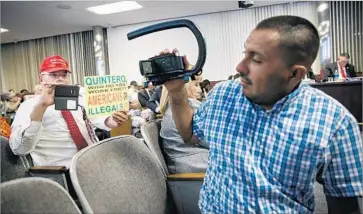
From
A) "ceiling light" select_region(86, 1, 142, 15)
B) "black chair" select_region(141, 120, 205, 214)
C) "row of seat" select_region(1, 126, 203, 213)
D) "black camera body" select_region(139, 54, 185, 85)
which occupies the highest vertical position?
"ceiling light" select_region(86, 1, 142, 15)

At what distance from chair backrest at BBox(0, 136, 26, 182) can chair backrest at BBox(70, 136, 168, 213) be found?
84 cm

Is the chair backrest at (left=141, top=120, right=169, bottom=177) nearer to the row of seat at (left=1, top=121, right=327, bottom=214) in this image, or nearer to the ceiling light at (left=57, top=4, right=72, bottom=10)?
the row of seat at (left=1, top=121, right=327, bottom=214)

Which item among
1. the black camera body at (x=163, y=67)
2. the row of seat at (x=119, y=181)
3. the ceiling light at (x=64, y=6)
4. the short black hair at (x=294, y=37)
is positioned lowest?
the row of seat at (x=119, y=181)

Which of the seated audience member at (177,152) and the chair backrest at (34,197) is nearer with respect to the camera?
the chair backrest at (34,197)

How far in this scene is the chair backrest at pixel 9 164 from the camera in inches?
63.6

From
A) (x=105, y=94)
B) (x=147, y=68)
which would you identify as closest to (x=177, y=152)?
(x=105, y=94)

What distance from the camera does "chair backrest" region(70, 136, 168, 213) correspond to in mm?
897

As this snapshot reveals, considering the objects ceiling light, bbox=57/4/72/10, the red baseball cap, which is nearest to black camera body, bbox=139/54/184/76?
the red baseball cap

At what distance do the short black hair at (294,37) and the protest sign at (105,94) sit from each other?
83 cm

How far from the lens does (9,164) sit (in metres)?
1.65

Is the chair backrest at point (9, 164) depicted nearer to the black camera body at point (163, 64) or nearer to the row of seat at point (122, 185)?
the row of seat at point (122, 185)

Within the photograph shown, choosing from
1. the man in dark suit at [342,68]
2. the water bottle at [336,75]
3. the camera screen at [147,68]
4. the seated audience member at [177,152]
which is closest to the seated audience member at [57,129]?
the seated audience member at [177,152]

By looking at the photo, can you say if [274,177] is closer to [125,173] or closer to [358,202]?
[358,202]

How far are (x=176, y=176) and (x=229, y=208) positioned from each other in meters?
0.47
